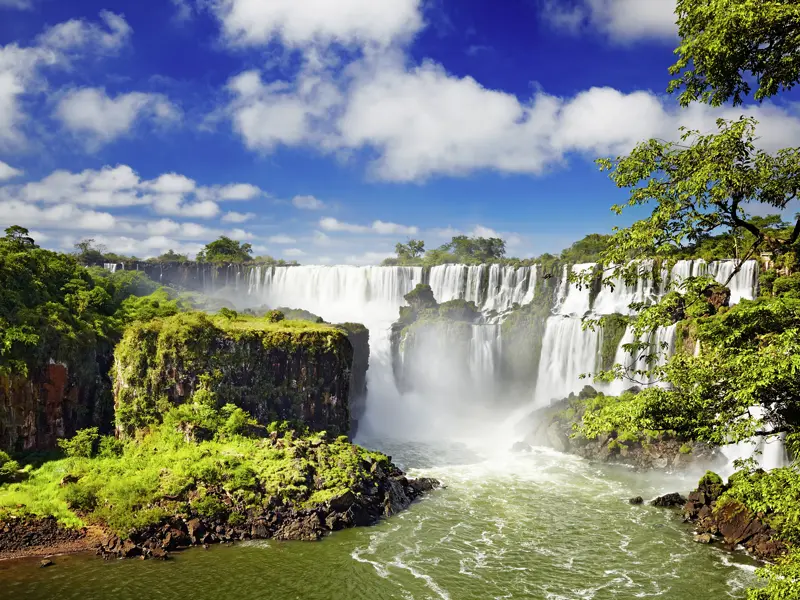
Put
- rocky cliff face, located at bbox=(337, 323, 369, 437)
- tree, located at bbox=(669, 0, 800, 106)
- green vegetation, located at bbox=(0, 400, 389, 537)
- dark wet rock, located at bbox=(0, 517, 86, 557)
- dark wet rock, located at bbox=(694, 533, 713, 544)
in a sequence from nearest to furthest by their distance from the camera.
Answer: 1. tree, located at bbox=(669, 0, 800, 106)
2. dark wet rock, located at bbox=(0, 517, 86, 557)
3. dark wet rock, located at bbox=(694, 533, 713, 544)
4. green vegetation, located at bbox=(0, 400, 389, 537)
5. rocky cliff face, located at bbox=(337, 323, 369, 437)

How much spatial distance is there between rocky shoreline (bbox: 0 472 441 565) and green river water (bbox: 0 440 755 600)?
69cm

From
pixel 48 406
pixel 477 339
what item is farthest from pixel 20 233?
pixel 477 339

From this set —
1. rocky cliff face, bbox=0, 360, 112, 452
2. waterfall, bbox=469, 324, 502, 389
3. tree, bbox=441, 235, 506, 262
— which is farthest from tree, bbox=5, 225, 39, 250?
tree, bbox=441, 235, 506, 262

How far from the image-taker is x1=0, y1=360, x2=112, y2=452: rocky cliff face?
3303 centimetres

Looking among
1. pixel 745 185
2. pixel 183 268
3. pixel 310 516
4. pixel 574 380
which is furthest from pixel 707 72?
pixel 183 268

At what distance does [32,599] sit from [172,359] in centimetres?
1667

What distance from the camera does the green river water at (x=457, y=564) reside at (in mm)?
23109

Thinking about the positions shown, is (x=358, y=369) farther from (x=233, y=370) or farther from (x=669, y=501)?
(x=669, y=501)

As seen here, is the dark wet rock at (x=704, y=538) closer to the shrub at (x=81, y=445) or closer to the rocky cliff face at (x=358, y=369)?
the rocky cliff face at (x=358, y=369)

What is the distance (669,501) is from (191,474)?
2803 cm

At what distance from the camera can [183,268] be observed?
Result: 8400cm

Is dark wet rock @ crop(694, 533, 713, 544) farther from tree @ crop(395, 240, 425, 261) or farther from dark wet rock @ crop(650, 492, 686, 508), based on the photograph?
tree @ crop(395, 240, 425, 261)

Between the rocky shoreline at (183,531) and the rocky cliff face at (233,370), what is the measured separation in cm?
900

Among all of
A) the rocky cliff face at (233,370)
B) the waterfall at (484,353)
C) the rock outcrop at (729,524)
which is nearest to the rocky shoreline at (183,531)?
the rocky cliff face at (233,370)
